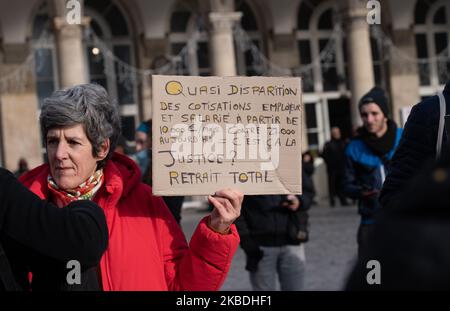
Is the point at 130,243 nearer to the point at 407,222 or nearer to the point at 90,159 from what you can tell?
the point at 90,159

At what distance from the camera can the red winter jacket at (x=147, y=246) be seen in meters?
2.69

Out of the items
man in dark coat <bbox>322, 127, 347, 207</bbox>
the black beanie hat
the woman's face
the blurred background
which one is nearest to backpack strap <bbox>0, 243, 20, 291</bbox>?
the woman's face

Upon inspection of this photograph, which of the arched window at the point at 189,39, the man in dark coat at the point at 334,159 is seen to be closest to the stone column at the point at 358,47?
the man in dark coat at the point at 334,159

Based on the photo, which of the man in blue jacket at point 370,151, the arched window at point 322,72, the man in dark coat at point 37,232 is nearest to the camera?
the man in dark coat at point 37,232

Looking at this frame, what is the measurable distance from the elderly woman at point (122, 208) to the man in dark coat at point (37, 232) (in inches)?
21.3

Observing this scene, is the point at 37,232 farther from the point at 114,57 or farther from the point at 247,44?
the point at 247,44

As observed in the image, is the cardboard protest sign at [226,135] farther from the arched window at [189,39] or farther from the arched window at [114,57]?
the arched window at [189,39]

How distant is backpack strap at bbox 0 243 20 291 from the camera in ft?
6.82
